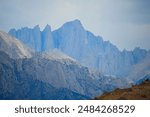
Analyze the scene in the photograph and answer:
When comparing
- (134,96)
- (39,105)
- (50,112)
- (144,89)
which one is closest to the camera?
(50,112)

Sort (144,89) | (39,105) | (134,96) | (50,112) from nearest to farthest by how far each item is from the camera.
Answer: (50,112), (39,105), (134,96), (144,89)

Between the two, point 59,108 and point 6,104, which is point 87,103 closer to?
point 59,108

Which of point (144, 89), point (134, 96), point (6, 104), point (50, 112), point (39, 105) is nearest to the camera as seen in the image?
point (50, 112)

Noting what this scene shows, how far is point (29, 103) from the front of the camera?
16438 millimetres

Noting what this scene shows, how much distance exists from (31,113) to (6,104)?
279 cm

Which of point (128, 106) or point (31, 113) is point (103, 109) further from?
point (31, 113)

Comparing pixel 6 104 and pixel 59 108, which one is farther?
pixel 6 104

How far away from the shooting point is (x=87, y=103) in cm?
1600

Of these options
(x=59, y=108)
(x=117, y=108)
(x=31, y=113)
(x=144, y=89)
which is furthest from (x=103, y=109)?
(x=144, y=89)

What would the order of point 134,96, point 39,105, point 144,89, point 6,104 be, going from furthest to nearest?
1. point 144,89
2. point 134,96
3. point 6,104
4. point 39,105

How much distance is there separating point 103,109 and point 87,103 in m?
0.95

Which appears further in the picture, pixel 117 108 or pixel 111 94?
pixel 111 94

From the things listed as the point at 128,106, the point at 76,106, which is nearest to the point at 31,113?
the point at 76,106

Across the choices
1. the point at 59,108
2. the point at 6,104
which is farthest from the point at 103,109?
the point at 6,104
